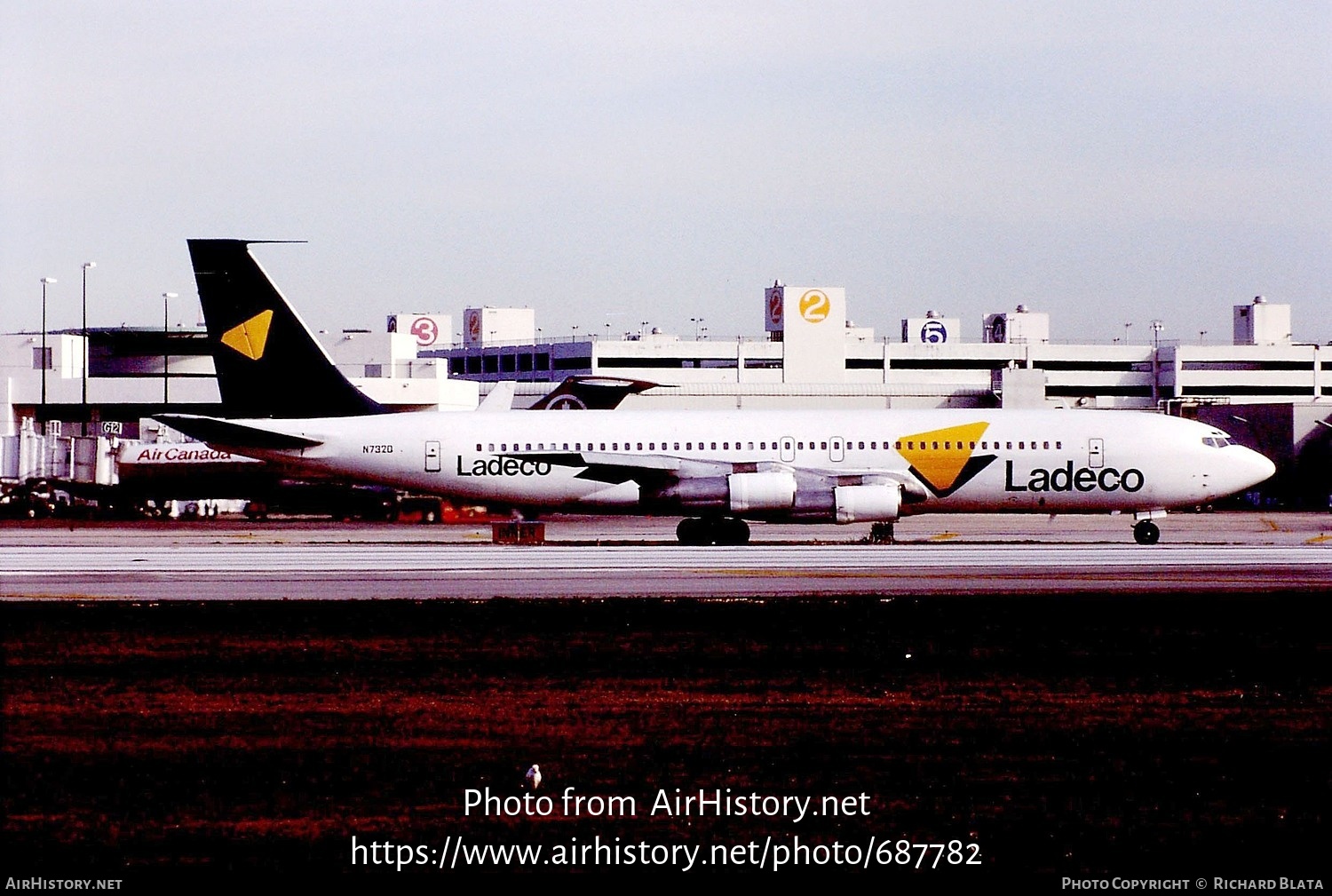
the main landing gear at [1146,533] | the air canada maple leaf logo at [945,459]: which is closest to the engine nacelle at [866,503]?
the air canada maple leaf logo at [945,459]

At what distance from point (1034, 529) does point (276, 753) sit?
47.4 metres

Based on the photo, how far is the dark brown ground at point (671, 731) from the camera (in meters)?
11.9

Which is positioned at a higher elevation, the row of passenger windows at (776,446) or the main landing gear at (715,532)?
the row of passenger windows at (776,446)

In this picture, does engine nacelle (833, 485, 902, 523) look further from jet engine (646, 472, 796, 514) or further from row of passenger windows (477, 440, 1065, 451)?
row of passenger windows (477, 440, 1065, 451)

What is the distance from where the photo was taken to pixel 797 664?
20328mm

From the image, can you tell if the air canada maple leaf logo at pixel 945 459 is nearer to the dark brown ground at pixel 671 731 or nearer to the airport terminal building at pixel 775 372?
the dark brown ground at pixel 671 731

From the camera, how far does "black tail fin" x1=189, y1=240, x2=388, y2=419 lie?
47625 mm

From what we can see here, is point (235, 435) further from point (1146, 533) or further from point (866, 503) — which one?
point (1146, 533)

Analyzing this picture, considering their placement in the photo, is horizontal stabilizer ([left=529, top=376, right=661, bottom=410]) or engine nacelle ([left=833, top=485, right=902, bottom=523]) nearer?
engine nacelle ([left=833, top=485, right=902, bottom=523])

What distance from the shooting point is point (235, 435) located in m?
46.9

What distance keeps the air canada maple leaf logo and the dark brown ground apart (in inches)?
878

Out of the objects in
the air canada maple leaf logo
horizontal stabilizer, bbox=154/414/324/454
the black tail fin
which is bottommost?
the air canada maple leaf logo

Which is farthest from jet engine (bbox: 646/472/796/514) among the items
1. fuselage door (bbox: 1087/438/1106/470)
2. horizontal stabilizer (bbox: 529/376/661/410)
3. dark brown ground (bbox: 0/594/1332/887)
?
horizontal stabilizer (bbox: 529/376/661/410)

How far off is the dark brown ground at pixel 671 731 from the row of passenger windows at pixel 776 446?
22.5 metres
